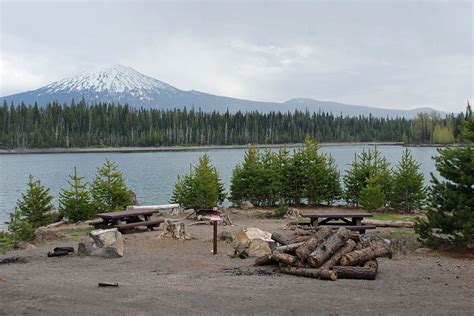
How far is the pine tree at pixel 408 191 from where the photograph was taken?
27.7 meters

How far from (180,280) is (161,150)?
14184cm

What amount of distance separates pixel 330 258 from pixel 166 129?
533ft

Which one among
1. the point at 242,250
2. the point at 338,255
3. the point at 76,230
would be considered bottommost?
the point at 76,230

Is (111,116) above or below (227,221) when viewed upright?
above

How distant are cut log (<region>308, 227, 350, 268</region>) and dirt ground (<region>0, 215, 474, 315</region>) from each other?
63 centimetres

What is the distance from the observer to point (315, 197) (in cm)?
3034

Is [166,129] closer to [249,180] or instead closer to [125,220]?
[249,180]

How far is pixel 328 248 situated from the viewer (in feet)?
42.7

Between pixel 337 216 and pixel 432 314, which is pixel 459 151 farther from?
pixel 432 314

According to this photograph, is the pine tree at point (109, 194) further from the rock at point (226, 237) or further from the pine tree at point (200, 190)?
the rock at point (226, 237)

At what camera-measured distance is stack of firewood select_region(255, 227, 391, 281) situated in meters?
12.2

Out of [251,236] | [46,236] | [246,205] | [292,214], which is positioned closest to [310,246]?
[251,236]

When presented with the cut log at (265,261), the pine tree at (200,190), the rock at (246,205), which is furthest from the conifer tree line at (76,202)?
the cut log at (265,261)

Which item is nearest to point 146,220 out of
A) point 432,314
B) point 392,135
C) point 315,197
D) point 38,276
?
point 38,276
